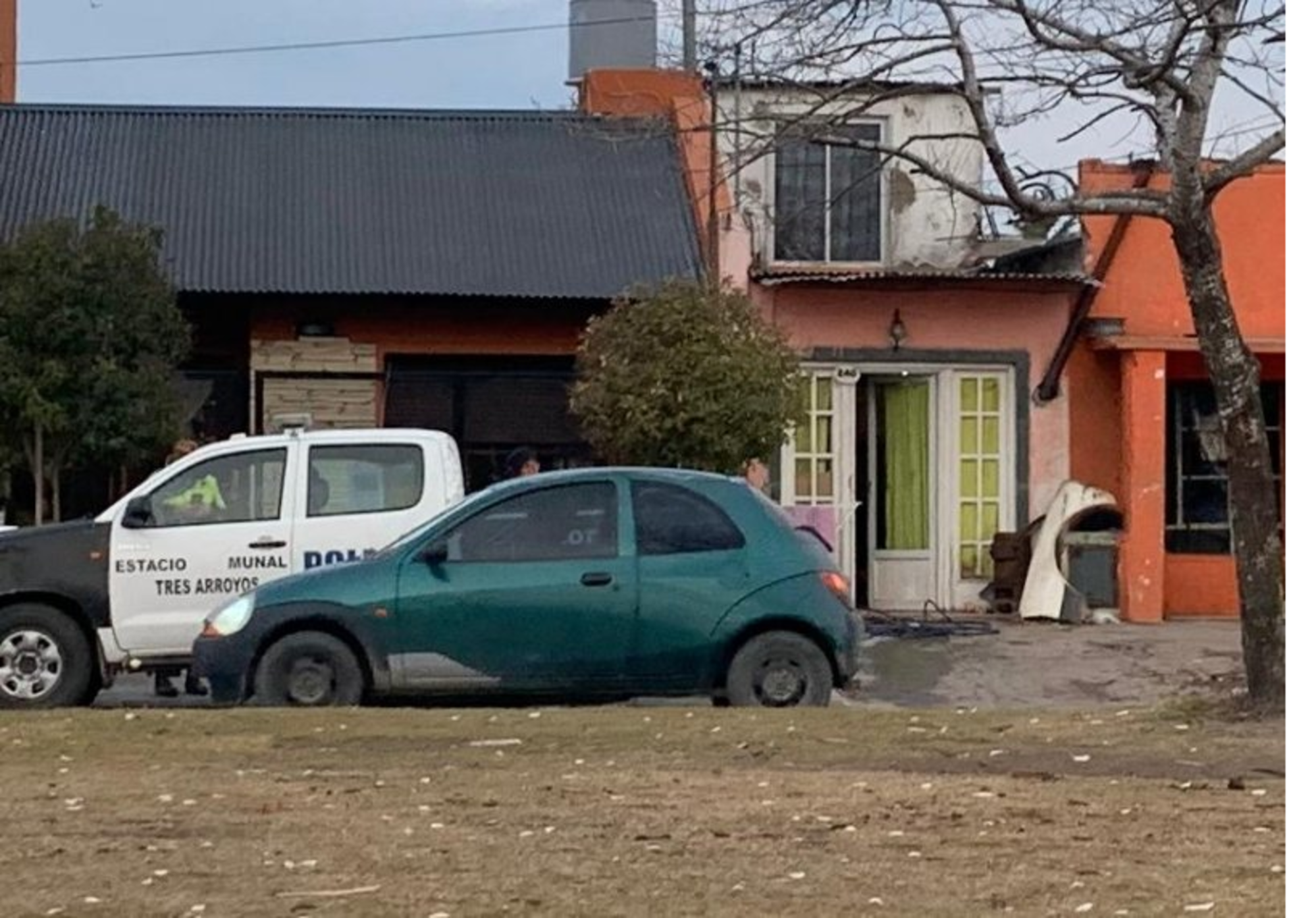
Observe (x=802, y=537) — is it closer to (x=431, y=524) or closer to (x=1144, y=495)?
(x=431, y=524)

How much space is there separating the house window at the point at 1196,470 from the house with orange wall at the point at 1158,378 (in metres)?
0.02

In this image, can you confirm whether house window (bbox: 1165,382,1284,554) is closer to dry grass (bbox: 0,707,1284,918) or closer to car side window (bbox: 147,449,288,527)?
dry grass (bbox: 0,707,1284,918)

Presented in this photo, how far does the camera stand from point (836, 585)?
13812 millimetres

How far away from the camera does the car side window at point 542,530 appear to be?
13586 millimetres

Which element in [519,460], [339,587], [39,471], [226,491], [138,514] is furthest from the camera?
[519,460]

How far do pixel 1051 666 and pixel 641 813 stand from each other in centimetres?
997

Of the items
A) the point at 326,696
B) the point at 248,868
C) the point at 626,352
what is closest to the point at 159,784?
the point at 248,868

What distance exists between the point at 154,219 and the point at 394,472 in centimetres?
813

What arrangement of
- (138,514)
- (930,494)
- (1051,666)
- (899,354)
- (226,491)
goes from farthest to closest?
1. (930,494)
2. (899,354)
3. (1051,666)
4. (226,491)
5. (138,514)

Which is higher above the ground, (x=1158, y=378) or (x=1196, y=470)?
(x=1158, y=378)

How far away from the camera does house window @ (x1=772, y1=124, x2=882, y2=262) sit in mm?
22578

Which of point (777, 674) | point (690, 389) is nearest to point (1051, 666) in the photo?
point (690, 389)

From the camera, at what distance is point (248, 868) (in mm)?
8008
